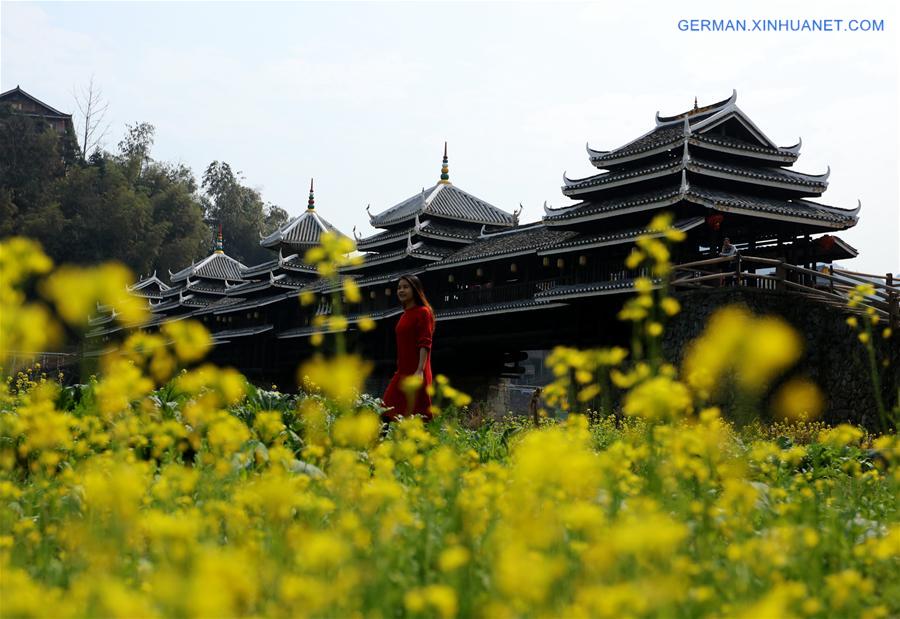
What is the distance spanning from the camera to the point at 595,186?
20.0 metres

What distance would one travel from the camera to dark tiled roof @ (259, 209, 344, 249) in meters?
33.3

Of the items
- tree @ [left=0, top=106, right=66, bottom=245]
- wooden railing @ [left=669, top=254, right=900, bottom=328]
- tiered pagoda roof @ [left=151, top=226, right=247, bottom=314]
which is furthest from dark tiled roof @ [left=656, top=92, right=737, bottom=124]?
tree @ [left=0, top=106, right=66, bottom=245]

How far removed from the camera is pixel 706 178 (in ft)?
62.7

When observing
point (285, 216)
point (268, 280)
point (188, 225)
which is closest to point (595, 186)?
point (268, 280)

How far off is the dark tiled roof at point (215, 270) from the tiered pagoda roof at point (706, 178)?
80.2ft

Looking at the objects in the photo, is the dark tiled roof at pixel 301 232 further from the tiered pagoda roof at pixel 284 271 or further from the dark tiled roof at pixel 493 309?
the dark tiled roof at pixel 493 309

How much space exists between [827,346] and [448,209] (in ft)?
46.2

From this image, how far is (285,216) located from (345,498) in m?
69.0

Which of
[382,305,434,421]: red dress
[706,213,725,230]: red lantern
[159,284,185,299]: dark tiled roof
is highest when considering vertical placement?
[159,284,185,299]: dark tiled roof

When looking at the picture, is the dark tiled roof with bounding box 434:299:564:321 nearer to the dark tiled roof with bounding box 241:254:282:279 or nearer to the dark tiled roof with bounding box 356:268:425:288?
the dark tiled roof with bounding box 356:268:425:288

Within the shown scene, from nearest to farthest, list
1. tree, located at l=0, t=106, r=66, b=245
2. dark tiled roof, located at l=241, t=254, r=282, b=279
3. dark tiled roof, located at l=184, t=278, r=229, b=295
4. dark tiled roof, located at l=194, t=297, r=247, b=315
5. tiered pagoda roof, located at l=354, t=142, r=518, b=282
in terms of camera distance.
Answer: tiered pagoda roof, located at l=354, t=142, r=518, b=282
dark tiled roof, located at l=241, t=254, r=282, b=279
dark tiled roof, located at l=194, t=297, r=247, b=315
dark tiled roof, located at l=184, t=278, r=229, b=295
tree, located at l=0, t=106, r=66, b=245

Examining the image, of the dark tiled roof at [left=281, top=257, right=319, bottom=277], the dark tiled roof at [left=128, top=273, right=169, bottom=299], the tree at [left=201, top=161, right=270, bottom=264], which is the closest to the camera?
the dark tiled roof at [left=281, top=257, right=319, bottom=277]

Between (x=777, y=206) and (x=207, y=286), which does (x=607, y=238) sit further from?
(x=207, y=286)

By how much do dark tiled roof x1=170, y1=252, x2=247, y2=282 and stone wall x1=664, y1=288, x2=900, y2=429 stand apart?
93.9ft
